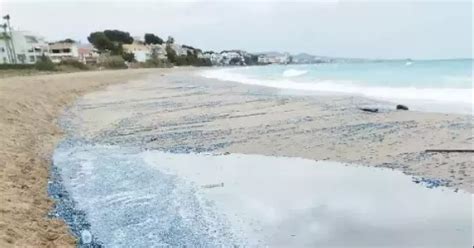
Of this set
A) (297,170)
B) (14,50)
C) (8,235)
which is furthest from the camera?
(14,50)

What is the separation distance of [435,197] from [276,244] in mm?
3076

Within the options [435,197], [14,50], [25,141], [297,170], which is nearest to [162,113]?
[25,141]

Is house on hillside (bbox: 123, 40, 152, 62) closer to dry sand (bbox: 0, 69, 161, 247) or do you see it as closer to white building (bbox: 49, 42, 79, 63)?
white building (bbox: 49, 42, 79, 63)

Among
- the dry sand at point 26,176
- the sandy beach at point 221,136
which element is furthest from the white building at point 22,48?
the dry sand at point 26,176

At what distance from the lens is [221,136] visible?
44.1 ft

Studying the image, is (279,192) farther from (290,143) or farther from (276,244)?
(290,143)

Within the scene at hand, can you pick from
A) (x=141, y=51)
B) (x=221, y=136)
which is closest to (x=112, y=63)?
(x=141, y=51)

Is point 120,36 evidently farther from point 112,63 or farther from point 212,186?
point 212,186

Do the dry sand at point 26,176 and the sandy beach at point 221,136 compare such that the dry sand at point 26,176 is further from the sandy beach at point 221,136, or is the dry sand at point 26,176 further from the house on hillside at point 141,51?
the house on hillside at point 141,51

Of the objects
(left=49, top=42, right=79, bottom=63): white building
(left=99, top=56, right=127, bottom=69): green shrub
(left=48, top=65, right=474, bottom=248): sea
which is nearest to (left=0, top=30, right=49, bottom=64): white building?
(left=49, top=42, right=79, bottom=63): white building

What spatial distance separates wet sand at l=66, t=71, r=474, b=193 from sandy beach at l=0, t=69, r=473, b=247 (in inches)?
1.1

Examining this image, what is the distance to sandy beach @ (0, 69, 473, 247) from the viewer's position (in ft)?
23.2

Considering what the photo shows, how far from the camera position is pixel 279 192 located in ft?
26.2

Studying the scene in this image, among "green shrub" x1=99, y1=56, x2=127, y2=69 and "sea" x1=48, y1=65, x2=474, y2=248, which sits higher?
"green shrub" x1=99, y1=56, x2=127, y2=69
